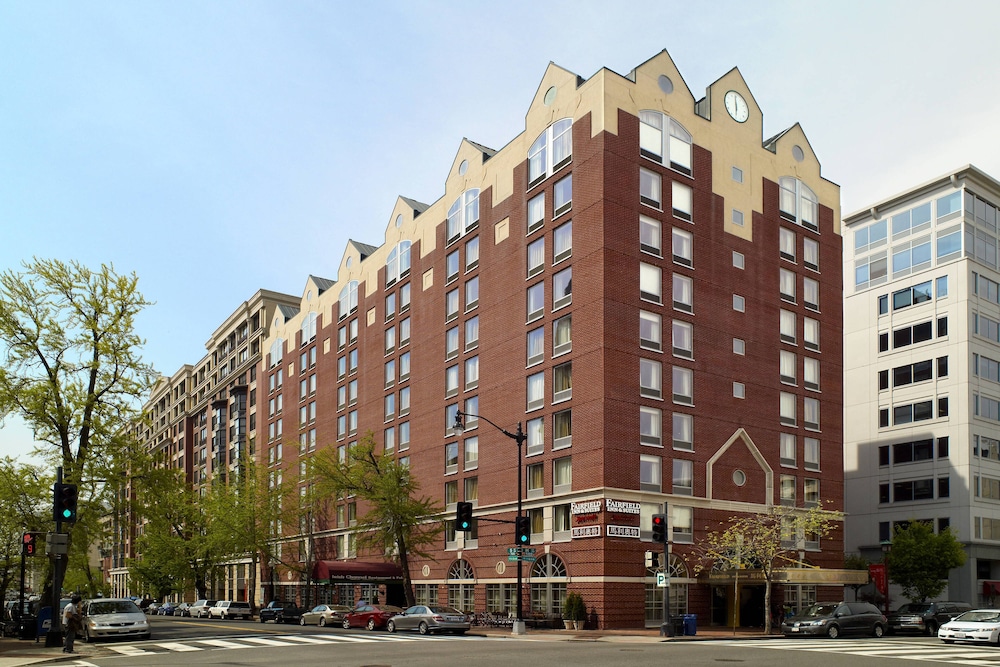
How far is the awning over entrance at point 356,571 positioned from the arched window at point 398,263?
21.4 meters

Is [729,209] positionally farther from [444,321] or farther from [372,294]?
[372,294]

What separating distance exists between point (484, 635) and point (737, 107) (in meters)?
36.5

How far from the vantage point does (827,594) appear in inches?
2285

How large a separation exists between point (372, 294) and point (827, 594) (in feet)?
134

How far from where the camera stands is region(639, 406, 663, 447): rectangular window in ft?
167

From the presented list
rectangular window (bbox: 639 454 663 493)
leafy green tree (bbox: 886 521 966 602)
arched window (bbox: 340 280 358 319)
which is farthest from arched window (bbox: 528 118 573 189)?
leafy green tree (bbox: 886 521 966 602)

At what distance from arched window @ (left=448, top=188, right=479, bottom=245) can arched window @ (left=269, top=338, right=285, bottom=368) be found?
3805 cm

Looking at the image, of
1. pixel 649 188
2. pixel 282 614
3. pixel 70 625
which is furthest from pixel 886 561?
pixel 70 625

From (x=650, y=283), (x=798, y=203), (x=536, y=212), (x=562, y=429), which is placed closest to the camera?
(x=562, y=429)

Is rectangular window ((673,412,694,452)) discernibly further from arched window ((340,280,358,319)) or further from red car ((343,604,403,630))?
arched window ((340,280,358,319))

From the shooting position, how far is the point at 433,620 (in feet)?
133

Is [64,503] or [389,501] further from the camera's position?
[389,501]

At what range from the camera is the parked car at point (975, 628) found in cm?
3375

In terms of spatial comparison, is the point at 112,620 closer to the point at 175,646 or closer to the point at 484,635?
the point at 175,646
